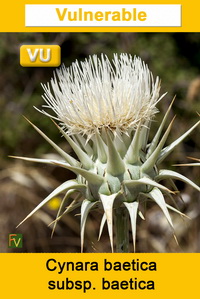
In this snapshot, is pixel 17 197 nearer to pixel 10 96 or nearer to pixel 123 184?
pixel 10 96

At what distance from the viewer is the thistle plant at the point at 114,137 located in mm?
→ 1633

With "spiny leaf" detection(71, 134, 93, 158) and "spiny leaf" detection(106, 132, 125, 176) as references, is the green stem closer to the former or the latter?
"spiny leaf" detection(106, 132, 125, 176)

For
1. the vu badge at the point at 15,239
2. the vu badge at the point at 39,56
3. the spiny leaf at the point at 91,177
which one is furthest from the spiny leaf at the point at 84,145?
the vu badge at the point at 15,239

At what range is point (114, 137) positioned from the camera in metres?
1.70

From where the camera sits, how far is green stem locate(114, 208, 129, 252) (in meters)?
1.69

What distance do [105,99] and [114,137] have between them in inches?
5.8

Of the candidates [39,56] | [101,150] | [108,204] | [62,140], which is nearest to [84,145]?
[101,150]

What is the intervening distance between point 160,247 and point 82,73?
1.65 m

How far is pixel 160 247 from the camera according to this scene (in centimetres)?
303

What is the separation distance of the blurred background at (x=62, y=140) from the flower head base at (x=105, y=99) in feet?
5.00

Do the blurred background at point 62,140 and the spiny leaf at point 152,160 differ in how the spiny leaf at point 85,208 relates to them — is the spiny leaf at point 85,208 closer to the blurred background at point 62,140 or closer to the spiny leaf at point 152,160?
the spiny leaf at point 152,160

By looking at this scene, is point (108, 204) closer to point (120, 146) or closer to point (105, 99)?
point (120, 146)
